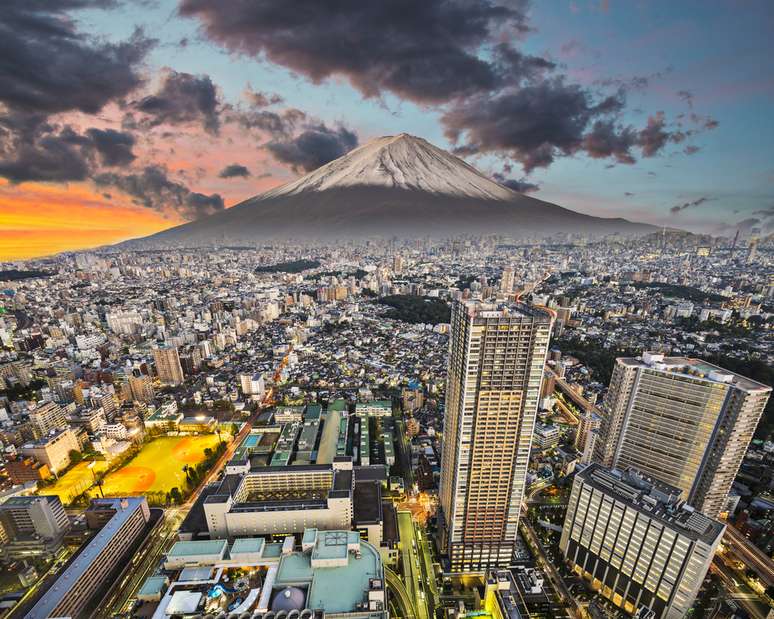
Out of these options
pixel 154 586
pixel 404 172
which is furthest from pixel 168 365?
pixel 404 172

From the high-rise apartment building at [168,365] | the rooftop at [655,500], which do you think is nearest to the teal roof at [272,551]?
the rooftop at [655,500]

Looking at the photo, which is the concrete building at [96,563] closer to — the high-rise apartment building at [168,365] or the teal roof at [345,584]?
the teal roof at [345,584]

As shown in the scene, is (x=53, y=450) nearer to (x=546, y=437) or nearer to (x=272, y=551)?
(x=272, y=551)

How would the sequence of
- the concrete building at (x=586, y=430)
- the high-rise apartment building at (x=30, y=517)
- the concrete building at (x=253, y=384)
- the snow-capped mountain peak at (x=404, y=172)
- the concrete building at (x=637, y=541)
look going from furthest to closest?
the snow-capped mountain peak at (x=404, y=172), the concrete building at (x=253, y=384), the concrete building at (x=586, y=430), the high-rise apartment building at (x=30, y=517), the concrete building at (x=637, y=541)

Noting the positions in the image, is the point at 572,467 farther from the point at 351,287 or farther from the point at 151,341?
the point at 351,287

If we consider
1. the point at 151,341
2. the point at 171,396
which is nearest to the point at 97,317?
the point at 151,341

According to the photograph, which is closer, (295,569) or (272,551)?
(295,569)
